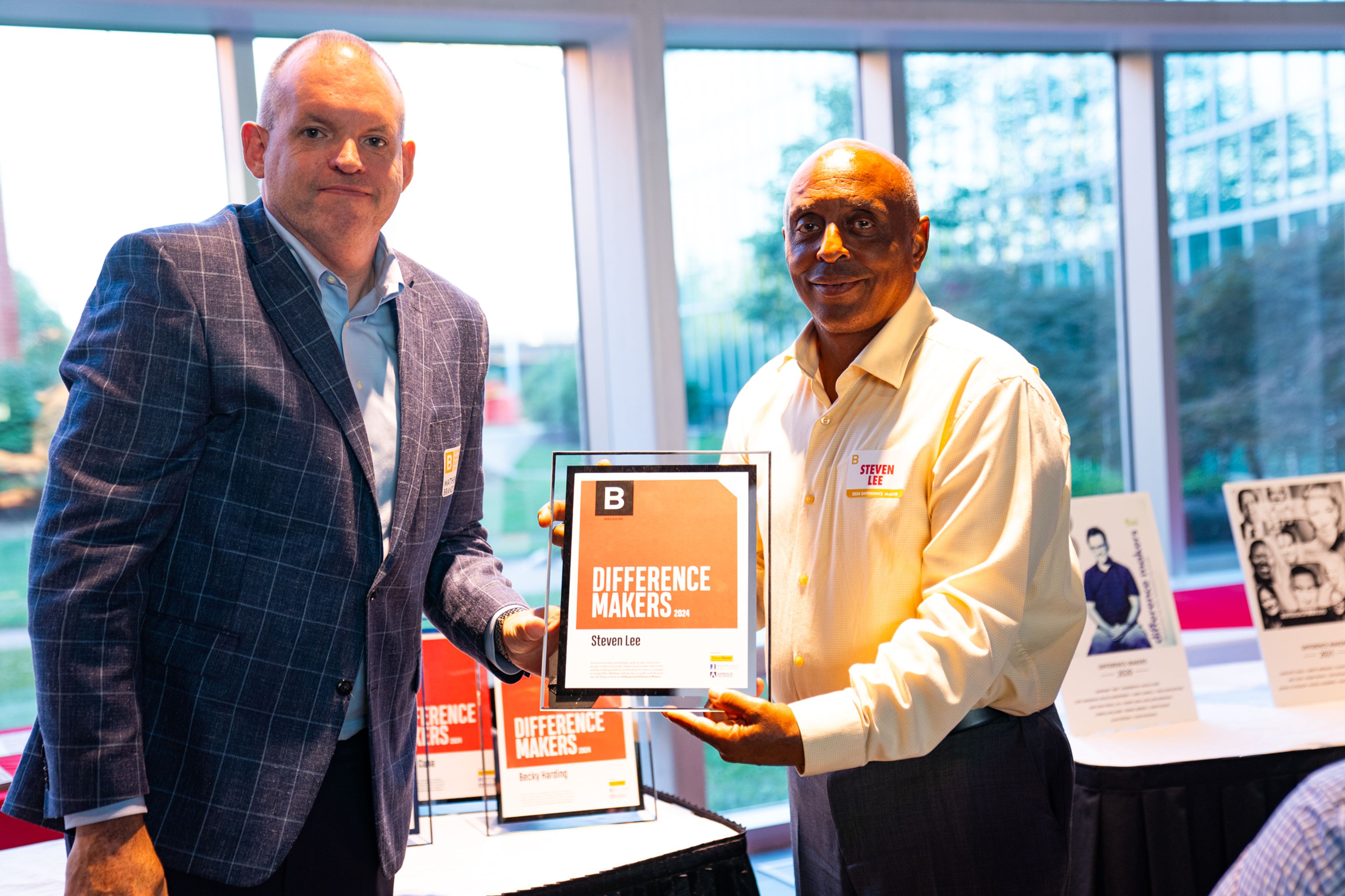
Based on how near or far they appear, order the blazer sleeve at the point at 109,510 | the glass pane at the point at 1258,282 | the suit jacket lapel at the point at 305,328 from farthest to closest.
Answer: the glass pane at the point at 1258,282 < the suit jacket lapel at the point at 305,328 < the blazer sleeve at the point at 109,510

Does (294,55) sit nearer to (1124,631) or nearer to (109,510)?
(109,510)

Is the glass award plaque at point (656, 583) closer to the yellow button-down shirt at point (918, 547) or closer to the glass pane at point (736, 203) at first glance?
the yellow button-down shirt at point (918, 547)

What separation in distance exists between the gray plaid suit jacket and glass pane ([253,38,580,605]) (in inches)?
83.3

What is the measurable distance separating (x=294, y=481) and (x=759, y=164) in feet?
9.67

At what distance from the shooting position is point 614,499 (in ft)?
6.00

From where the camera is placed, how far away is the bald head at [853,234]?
75.0 inches

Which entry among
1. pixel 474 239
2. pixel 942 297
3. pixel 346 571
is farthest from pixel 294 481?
pixel 942 297

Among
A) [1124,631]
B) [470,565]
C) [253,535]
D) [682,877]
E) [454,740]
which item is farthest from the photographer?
[1124,631]

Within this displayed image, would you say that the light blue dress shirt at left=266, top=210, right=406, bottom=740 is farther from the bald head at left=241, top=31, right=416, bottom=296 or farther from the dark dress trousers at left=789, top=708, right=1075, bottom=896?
the dark dress trousers at left=789, top=708, right=1075, bottom=896

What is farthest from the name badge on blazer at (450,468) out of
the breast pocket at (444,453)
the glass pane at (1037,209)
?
the glass pane at (1037,209)

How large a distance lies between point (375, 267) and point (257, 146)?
0.88ft

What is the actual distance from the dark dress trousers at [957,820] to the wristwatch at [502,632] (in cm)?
65

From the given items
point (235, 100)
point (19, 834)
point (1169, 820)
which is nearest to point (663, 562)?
point (1169, 820)

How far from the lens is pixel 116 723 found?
1416 millimetres
